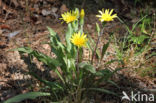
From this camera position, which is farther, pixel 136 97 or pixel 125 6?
pixel 125 6

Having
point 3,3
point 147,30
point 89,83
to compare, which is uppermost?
point 3,3

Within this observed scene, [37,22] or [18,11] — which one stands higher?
[18,11]

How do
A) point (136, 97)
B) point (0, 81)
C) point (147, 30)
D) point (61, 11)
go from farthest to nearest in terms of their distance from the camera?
1. point (61, 11)
2. point (147, 30)
3. point (0, 81)
4. point (136, 97)

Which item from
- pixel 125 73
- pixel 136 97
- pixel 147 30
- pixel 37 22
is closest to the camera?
pixel 136 97

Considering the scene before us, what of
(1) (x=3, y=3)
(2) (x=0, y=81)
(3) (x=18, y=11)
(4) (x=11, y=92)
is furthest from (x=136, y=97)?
(1) (x=3, y=3)

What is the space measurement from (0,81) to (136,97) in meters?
1.26

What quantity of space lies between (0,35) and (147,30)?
2.04 meters

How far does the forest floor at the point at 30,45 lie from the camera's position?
1.66 metres

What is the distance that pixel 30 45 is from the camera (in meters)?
2.24

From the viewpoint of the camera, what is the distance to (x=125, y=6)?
3.10 meters

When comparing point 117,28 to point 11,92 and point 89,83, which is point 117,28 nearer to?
point 89,83

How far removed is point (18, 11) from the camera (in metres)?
3.10

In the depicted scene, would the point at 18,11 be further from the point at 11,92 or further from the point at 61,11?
the point at 11,92

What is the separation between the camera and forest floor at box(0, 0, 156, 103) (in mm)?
1658
